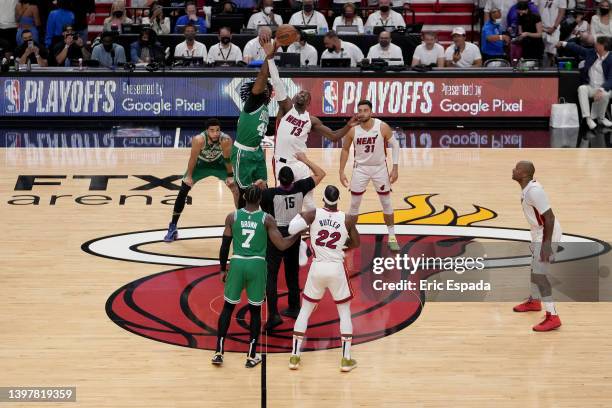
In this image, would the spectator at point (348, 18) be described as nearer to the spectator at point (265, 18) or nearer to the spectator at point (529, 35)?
the spectator at point (265, 18)

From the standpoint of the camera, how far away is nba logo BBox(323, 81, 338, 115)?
2297cm

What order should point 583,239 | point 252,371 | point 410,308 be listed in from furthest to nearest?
point 583,239 < point 410,308 < point 252,371

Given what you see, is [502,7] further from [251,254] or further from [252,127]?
[251,254]

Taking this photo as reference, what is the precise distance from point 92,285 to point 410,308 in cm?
392

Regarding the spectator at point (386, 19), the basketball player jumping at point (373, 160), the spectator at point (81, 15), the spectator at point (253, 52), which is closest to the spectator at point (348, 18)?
the spectator at point (386, 19)

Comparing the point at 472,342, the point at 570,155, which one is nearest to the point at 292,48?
the point at 570,155

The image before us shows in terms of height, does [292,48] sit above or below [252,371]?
above

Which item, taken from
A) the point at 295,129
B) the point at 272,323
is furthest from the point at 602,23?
the point at 272,323

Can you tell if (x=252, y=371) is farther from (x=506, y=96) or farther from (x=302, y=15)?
(x=302, y=15)

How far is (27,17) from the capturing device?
26.5m

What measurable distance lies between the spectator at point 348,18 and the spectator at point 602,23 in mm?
5594

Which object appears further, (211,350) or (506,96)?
(506,96)

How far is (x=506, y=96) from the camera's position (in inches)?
911

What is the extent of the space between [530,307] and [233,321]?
344 cm
